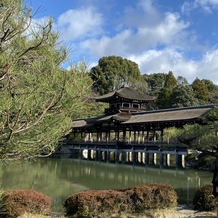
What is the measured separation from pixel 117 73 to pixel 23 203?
45722 mm

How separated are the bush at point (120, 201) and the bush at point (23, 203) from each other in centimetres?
60

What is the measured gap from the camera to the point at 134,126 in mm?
28531

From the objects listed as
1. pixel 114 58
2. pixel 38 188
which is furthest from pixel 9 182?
pixel 114 58

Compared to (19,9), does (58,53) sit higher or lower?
lower

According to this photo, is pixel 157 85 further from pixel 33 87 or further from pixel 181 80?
pixel 33 87

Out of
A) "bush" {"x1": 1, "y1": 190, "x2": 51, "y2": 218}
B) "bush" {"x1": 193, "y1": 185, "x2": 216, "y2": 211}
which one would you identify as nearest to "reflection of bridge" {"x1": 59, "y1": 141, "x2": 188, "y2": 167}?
"bush" {"x1": 193, "y1": 185, "x2": 216, "y2": 211}

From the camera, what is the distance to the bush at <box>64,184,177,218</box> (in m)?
6.71

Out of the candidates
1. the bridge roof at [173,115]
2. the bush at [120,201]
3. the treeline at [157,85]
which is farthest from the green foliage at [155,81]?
the bush at [120,201]

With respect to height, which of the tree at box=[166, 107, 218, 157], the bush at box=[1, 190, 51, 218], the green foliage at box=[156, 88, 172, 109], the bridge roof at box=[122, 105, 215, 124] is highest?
the green foliage at box=[156, 88, 172, 109]

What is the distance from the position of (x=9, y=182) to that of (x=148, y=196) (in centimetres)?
981

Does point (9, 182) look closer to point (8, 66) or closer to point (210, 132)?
point (210, 132)

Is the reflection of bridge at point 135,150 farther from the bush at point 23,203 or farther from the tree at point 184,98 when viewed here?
the bush at point 23,203

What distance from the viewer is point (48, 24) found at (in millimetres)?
3113

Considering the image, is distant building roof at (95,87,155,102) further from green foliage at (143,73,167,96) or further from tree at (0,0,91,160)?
tree at (0,0,91,160)
